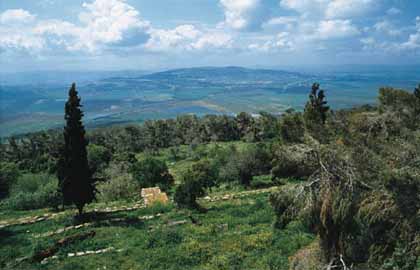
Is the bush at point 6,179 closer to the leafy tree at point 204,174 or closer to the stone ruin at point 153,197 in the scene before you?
the stone ruin at point 153,197

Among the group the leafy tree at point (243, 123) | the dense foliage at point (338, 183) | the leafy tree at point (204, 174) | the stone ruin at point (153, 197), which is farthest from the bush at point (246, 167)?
the leafy tree at point (243, 123)

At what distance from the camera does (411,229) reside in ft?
29.6

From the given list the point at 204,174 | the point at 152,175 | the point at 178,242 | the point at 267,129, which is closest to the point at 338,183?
the point at 178,242

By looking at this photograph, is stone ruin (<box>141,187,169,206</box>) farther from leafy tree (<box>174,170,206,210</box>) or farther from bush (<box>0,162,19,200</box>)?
bush (<box>0,162,19,200</box>)

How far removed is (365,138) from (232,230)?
714 centimetres

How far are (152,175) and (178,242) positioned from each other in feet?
53.6

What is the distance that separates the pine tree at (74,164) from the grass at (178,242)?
4.68ft

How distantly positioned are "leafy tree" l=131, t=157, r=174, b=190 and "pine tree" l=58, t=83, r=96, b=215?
35.6 feet

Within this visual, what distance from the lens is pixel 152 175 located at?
101 feet

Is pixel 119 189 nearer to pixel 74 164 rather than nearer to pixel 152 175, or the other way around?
pixel 152 175

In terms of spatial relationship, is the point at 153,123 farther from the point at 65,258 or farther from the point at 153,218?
the point at 65,258

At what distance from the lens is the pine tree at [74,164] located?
1972 centimetres

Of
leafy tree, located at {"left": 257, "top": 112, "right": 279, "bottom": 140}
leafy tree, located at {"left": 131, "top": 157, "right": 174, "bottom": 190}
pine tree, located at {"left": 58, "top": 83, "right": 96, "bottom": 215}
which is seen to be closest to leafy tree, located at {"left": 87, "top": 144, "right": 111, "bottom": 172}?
leafy tree, located at {"left": 131, "top": 157, "right": 174, "bottom": 190}

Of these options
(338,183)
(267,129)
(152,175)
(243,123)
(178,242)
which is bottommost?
(267,129)
